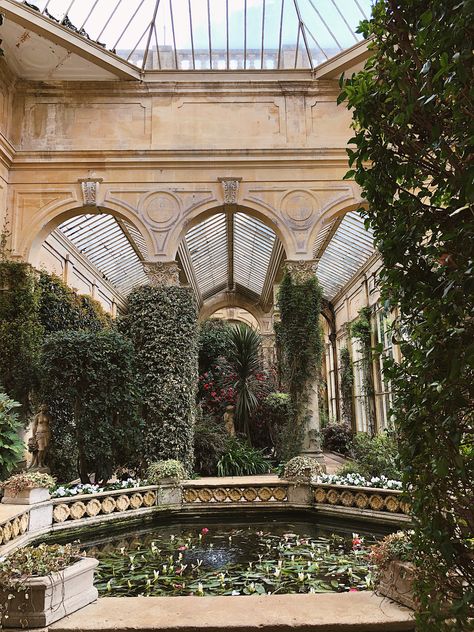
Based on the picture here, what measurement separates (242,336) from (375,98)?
11665 mm

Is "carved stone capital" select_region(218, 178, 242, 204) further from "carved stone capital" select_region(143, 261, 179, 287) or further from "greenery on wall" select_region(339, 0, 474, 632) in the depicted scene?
"greenery on wall" select_region(339, 0, 474, 632)

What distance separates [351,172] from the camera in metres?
2.33

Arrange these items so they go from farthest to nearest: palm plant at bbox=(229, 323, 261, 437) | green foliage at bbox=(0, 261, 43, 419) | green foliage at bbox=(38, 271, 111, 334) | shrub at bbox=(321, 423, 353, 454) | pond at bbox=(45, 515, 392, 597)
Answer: shrub at bbox=(321, 423, 353, 454), palm plant at bbox=(229, 323, 261, 437), green foliage at bbox=(38, 271, 111, 334), green foliage at bbox=(0, 261, 43, 419), pond at bbox=(45, 515, 392, 597)

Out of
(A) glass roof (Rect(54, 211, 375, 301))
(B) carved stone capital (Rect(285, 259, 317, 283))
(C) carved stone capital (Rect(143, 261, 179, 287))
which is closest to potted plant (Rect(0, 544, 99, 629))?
(C) carved stone capital (Rect(143, 261, 179, 287))

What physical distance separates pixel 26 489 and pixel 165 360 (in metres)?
4.83

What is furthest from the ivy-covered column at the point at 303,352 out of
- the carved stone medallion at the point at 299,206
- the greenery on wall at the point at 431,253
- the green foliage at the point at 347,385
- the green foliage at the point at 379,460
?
the greenery on wall at the point at 431,253

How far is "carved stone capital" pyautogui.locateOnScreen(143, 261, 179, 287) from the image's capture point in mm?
11953

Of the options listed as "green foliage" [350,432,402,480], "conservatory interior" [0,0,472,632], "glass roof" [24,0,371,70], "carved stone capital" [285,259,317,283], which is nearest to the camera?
"conservatory interior" [0,0,472,632]

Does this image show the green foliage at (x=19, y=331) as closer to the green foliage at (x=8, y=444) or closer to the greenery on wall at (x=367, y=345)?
the green foliage at (x=8, y=444)

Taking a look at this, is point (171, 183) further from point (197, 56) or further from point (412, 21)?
point (412, 21)

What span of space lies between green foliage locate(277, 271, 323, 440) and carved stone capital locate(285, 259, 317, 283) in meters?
0.09

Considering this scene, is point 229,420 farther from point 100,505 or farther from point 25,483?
point 25,483

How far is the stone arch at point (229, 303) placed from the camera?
26.5 metres

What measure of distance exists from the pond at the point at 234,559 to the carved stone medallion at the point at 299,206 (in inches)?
275
